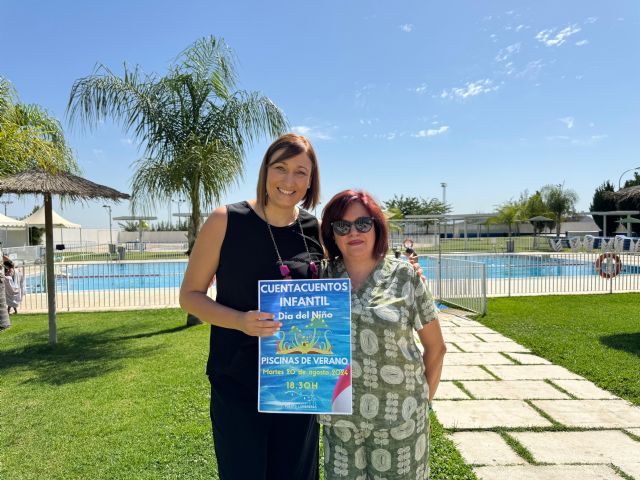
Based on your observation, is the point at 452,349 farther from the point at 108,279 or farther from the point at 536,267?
the point at 536,267

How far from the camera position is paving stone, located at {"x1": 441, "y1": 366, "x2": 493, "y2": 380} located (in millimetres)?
5211

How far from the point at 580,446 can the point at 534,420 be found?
0.51m

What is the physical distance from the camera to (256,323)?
4.98 feet

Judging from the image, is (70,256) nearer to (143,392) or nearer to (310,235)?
(143,392)

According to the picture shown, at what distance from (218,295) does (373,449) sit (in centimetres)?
89

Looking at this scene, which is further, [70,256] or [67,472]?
[70,256]

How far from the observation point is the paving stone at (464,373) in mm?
5211

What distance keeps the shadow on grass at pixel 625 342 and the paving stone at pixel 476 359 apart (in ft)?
6.12

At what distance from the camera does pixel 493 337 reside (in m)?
7.17

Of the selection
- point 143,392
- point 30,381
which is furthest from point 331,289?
point 30,381

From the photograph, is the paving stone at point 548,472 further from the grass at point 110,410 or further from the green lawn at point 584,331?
the green lawn at point 584,331

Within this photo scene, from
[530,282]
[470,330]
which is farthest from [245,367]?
[530,282]

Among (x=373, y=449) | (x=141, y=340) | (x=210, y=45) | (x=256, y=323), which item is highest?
(x=210, y=45)

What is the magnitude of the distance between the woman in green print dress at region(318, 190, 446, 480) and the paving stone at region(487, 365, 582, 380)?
404 centimetres
